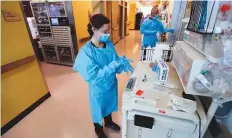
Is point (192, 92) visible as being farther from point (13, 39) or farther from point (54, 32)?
point (54, 32)

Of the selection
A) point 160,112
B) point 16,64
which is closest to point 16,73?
point 16,64

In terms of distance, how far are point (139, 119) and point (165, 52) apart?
952 millimetres

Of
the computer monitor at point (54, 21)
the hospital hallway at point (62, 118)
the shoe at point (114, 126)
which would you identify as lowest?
the hospital hallway at point (62, 118)

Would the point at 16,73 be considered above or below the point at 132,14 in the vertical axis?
below

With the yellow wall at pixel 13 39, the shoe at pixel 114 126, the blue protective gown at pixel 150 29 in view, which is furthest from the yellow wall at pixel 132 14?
the shoe at pixel 114 126

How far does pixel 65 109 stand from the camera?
199 centimetres

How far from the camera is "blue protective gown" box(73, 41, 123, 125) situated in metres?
1.03

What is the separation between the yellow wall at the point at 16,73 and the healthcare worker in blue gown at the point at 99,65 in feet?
3.64

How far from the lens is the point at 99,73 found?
1053 millimetres

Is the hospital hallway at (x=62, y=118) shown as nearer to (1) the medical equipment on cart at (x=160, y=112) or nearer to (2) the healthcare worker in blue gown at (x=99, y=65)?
(2) the healthcare worker in blue gown at (x=99, y=65)

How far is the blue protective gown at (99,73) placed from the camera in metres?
1.03

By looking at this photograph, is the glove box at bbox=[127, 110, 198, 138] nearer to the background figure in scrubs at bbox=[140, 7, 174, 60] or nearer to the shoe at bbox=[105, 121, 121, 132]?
the shoe at bbox=[105, 121, 121, 132]

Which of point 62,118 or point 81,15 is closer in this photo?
point 62,118

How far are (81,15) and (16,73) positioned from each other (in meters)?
2.24
